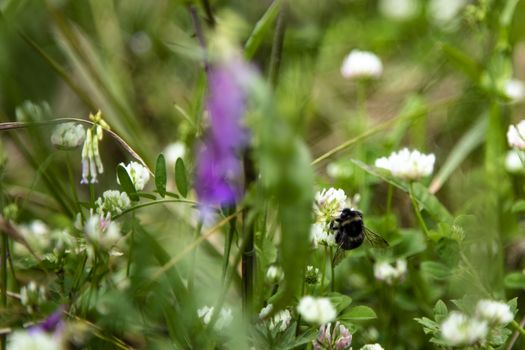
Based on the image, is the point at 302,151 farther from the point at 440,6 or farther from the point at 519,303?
the point at 440,6

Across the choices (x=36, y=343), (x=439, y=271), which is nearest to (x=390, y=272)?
(x=439, y=271)

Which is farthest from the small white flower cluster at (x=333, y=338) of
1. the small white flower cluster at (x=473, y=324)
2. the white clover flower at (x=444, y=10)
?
the white clover flower at (x=444, y=10)

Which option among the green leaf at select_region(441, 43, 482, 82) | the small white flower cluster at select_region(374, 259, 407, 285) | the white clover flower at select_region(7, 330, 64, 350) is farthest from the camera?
the green leaf at select_region(441, 43, 482, 82)

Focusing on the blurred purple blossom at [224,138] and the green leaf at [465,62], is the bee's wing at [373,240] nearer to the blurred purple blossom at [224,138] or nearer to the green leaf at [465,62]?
the blurred purple blossom at [224,138]

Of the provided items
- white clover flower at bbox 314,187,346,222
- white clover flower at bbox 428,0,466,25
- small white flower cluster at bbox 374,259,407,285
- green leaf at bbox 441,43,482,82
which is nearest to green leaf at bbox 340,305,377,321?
white clover flower at bbox 314,187,346,222

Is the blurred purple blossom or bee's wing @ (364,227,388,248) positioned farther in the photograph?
bee's wing @ (364,227,388,248)

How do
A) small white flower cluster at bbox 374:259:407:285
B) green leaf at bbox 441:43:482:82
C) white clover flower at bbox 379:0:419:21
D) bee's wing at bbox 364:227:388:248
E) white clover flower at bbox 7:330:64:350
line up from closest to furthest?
white clover flower at bbox 7:330:64:350, bee's wing at bbox 364:227:388:248, small white flower cluster at bbox 374:259:407:285, green leaf at bbox 441:43:482:82, white clover flower at bbox 379:0:419:21

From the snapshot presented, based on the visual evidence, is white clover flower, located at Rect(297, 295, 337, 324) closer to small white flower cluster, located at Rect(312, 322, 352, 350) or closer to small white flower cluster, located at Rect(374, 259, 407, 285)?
small white flower cluster, located at Rect(312, 322, 352, 350)

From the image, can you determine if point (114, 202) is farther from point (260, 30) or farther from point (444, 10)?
point (444, 10)
